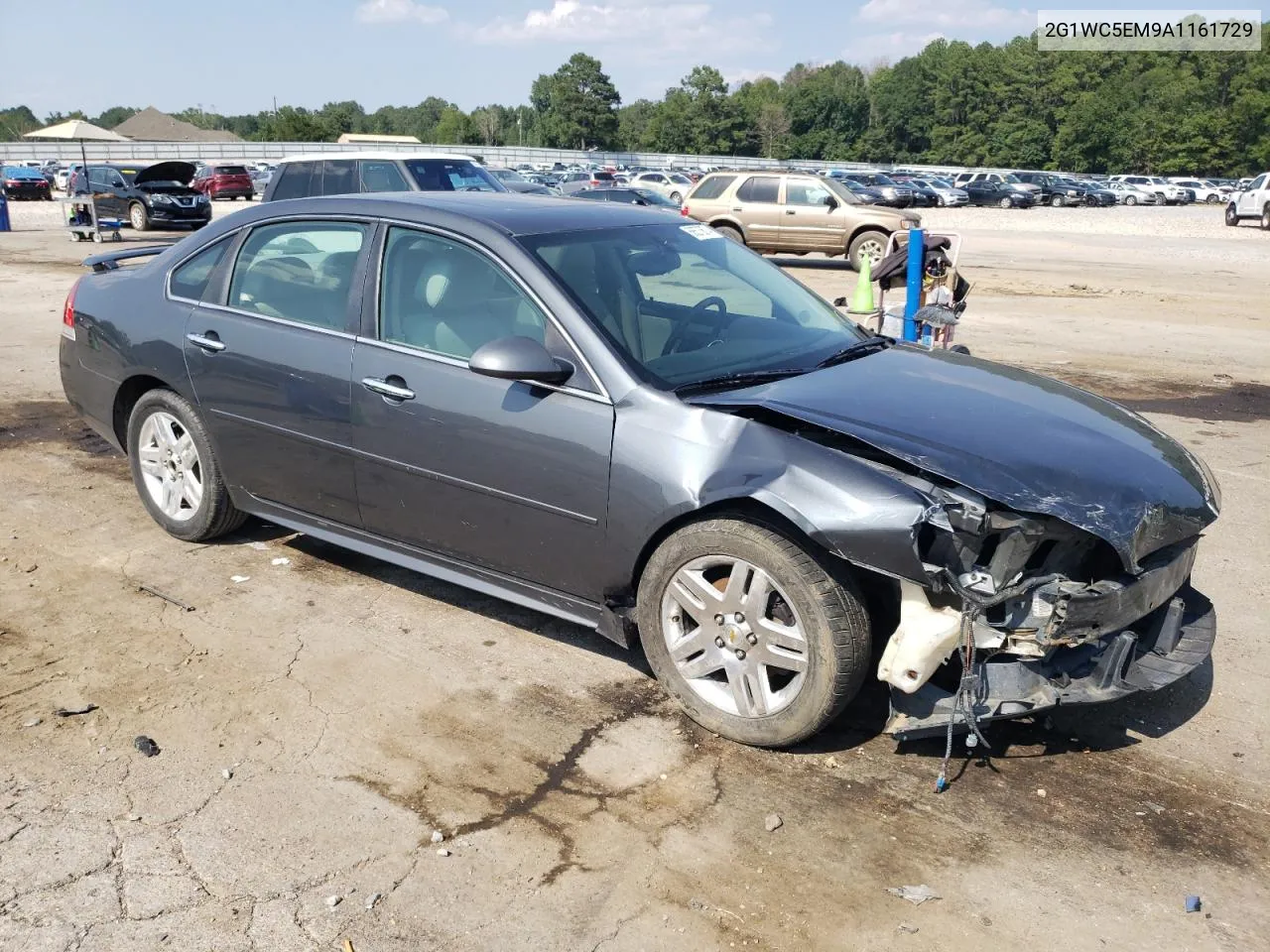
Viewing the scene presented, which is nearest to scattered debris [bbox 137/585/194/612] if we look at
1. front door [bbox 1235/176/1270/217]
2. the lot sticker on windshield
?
the lot sticker on windshield

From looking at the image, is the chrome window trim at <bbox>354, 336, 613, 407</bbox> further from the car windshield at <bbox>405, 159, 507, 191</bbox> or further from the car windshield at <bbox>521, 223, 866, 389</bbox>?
the car windshield at <bbox>405, 159, 507, 191</bbox>

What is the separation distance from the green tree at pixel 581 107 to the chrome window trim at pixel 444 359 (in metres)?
127

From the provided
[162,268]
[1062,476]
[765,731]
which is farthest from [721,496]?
[162,268]

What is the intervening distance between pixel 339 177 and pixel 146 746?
1247cm

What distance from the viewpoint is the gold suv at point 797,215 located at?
20578mm

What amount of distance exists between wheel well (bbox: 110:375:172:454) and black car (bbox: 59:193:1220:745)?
109mm

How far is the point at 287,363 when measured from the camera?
4.62 m

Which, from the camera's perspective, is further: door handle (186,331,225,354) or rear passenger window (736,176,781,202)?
rear passenger window (736,176,781,202)

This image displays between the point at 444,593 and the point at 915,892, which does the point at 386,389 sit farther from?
the point at 915,892

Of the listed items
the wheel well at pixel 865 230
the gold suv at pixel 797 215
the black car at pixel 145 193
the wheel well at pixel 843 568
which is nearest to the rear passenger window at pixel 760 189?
the gold suv at pixel 797 215

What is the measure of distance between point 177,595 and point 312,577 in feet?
1.90

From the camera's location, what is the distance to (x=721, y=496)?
11.5ft

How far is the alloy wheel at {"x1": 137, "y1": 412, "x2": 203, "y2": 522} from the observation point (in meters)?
5.26

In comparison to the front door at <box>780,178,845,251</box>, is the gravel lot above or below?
below
